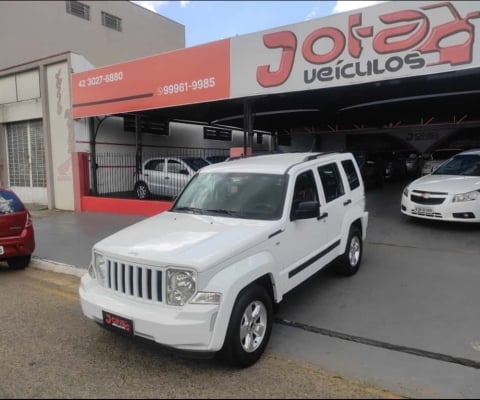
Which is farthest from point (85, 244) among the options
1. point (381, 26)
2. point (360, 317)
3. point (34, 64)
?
point (34, 64)

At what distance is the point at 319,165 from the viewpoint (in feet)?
17.2

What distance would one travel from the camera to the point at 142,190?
14336 mm

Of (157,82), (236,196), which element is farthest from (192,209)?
(157,82)

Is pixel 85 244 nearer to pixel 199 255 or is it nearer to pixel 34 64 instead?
pixel 199 255

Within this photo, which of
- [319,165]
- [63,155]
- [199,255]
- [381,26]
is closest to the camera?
[199,255]

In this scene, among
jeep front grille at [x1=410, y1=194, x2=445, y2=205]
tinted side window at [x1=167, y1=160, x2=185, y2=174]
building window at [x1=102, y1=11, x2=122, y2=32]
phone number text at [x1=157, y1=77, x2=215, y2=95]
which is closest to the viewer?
jeep front grille at [x1=410, y1=194, x2=445, y2=205]

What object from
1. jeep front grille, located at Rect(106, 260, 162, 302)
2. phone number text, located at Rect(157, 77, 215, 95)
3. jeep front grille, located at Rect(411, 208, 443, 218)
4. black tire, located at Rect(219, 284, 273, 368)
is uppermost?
phone number text, located at Rect(157, 77, 215, 95)

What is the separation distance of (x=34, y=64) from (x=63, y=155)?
11.2 ft

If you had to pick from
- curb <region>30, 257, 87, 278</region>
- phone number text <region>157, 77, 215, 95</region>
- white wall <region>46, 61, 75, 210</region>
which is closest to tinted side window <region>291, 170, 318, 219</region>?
curb <region>30, 257, 87, 278</region>

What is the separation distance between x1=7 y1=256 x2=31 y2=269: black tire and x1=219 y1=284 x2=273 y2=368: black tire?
5266 mm

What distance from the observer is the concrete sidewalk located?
7.66m

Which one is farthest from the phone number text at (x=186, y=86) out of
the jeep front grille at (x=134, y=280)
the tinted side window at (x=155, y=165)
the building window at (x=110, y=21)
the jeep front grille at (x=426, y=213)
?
the building window at (x=110, y=21)

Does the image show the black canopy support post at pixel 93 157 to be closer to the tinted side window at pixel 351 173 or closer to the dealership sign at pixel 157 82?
the dealership sign at pixel 157 82

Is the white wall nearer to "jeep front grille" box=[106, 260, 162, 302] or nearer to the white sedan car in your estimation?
the white sedan car
